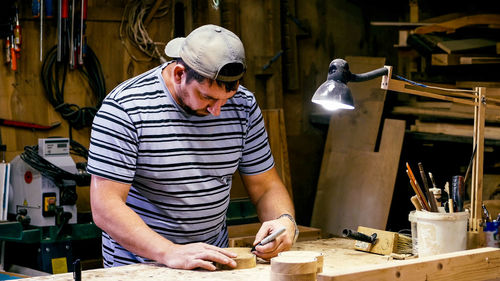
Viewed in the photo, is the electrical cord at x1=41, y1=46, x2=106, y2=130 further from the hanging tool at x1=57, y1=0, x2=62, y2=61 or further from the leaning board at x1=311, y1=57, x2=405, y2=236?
the leaning board at x1=311, y1=57, x2=405, y2=236

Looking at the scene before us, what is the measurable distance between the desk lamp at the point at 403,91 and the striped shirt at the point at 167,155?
52cm

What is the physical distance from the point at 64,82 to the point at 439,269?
11.9 feet

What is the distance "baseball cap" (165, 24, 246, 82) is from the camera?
8.55ft

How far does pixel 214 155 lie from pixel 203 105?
25 centimetres

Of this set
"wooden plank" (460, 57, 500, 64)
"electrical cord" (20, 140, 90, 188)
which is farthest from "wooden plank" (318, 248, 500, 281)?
"electrical cord" (20, 140, 90, 188)

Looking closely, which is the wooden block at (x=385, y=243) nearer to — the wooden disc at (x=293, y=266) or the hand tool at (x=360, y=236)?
the hand tool at (x=360, y=236)

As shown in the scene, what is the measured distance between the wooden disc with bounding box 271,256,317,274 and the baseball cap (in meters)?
0.71

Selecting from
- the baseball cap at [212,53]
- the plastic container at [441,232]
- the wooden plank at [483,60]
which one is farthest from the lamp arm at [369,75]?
the wooden plank at [483,60]

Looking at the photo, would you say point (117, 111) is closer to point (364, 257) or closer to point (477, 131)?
point (364, 257)

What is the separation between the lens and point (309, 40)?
636 centimetres

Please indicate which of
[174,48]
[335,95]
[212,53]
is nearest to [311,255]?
[335,95]

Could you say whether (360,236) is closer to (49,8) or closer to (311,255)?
(311,255)

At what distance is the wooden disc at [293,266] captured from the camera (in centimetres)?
228


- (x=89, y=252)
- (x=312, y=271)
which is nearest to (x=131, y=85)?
(x=312, y=271)
